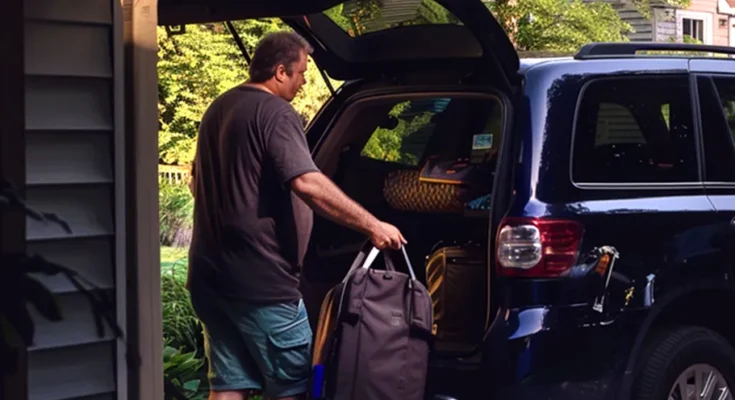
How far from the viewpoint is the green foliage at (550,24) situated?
14.6m

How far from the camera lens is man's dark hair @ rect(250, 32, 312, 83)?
4.45 m

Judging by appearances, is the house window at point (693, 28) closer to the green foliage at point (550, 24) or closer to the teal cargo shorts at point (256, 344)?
the green foliage at point (550, 24)

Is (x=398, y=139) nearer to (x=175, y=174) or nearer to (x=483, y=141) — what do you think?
(x=483, y=141)

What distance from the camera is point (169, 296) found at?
6770mm

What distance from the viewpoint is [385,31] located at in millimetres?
5086

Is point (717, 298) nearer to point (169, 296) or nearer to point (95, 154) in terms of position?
point (95, 154)

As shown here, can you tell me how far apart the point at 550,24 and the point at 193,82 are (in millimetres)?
4716

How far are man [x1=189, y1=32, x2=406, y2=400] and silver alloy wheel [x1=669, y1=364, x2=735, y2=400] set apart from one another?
132cm

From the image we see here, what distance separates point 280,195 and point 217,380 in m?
0.78

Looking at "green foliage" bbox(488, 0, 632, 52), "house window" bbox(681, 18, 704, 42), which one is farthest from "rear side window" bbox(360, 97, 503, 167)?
"house window" bbox(681, 18, 704, 42)

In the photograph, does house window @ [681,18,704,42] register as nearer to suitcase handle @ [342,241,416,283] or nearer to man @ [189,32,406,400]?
suitcase handle @ [342,241,416,283]

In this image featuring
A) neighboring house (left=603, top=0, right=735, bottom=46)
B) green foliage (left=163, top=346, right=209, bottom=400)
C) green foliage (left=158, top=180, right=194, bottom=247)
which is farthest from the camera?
neighboring house (left=603, top=0, right=735, bottom=46)

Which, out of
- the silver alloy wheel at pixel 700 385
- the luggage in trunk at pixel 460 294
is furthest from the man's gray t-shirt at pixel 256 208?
the silver alloy wheel at pixel 700 385

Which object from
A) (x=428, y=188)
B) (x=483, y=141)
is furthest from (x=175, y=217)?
(x=483, y=141)
